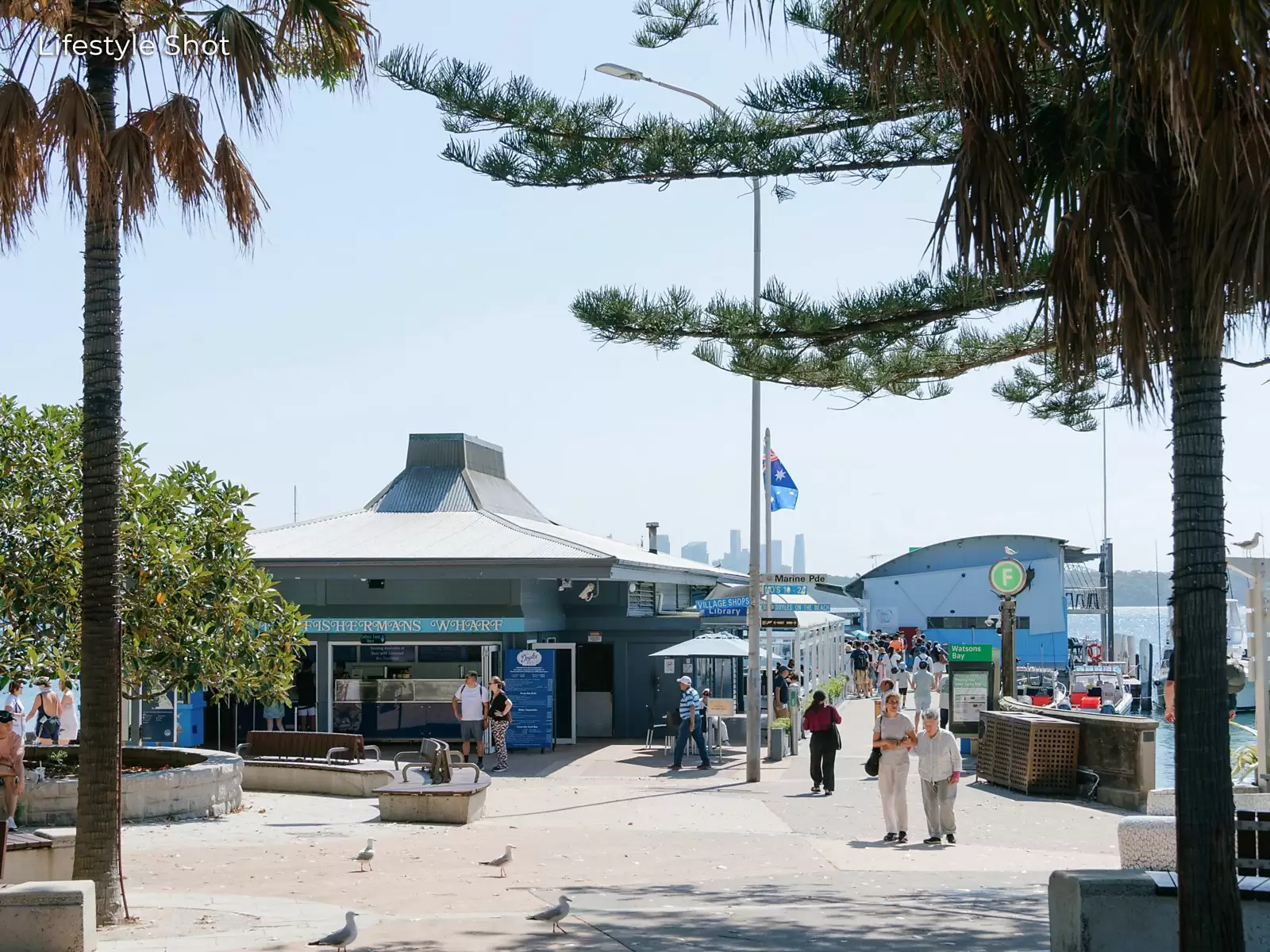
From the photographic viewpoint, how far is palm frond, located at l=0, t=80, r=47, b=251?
9.52m

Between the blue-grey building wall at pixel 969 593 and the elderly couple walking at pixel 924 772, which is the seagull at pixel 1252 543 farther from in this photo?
the blue-grey building wall at pixel 969 593

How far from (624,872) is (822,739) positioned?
292 inches

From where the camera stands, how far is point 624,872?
44.0 feet

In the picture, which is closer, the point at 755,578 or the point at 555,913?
the point at 555,913

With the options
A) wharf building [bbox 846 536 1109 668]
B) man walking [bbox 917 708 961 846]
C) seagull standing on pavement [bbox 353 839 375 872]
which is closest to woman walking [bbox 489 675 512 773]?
man walking [bbox 917 708 961 846]

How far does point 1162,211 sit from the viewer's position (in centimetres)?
703

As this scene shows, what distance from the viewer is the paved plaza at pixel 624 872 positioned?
9672 mm

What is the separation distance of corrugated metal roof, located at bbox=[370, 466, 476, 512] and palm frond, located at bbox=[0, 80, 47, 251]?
70.5 feet

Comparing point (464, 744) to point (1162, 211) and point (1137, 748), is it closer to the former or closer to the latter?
point (1137, 748)

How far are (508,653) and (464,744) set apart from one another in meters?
3.25

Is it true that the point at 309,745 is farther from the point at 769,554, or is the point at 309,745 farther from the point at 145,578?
the point at 769,554

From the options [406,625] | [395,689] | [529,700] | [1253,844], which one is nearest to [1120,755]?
[529,700]

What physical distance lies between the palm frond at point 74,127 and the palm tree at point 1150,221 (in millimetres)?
4921

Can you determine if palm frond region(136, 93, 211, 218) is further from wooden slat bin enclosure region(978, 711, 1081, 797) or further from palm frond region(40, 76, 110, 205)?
wooden slat bin enclosure region(978, 711, 1081, 797)
